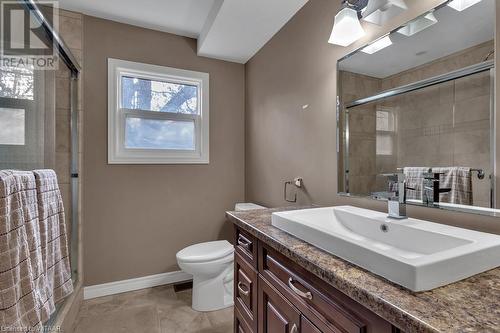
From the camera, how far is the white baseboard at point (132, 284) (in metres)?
2.19

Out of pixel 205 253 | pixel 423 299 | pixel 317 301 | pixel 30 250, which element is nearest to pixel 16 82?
pixel 30 250

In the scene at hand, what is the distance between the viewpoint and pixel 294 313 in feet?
2.87

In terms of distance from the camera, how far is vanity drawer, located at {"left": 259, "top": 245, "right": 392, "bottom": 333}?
612mm

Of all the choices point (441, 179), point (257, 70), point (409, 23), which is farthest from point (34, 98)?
point (441, 179)

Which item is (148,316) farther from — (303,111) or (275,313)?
(303,111)

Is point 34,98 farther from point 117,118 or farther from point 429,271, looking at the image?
point 429,271

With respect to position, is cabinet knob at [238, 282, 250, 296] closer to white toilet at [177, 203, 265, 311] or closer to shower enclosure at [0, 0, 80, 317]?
white toilet at [177, 203, 265, 311]

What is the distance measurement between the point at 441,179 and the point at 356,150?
1.55 feet

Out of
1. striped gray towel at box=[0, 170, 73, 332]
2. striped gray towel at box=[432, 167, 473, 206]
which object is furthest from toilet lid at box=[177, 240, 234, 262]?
striped gray towel at box=[432, 167, 473, 206]

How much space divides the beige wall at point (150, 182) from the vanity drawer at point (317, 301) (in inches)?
64.6

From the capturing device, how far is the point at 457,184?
97cm

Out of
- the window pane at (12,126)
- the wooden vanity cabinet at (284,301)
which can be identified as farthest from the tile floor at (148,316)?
Answer: the window pane at (12,126)

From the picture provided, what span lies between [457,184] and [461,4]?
0.71 m

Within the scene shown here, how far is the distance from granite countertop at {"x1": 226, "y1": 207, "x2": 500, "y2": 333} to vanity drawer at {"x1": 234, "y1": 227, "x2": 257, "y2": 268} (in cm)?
44
